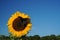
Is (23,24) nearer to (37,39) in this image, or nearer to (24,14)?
(24,14)

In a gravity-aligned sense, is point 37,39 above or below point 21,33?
above

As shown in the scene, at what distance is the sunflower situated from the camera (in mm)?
4457

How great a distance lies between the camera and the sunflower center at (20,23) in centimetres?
447

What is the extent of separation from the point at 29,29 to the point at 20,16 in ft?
1.42

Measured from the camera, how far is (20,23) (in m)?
4.48

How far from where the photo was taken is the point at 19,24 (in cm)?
446

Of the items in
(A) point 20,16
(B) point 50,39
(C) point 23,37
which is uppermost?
(B) point 50,39

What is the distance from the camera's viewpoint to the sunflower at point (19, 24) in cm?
446

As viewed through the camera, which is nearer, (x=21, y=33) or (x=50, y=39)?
(x=21, y=33)

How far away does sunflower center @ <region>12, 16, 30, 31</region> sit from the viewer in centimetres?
447

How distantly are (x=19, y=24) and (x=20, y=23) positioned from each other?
0.04 meters

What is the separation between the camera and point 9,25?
4.79m

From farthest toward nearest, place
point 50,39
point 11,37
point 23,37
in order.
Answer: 1. point 50,39
2. point 11,37
3. point 23,37

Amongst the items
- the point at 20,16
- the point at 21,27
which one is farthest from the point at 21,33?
the point at 20,16
